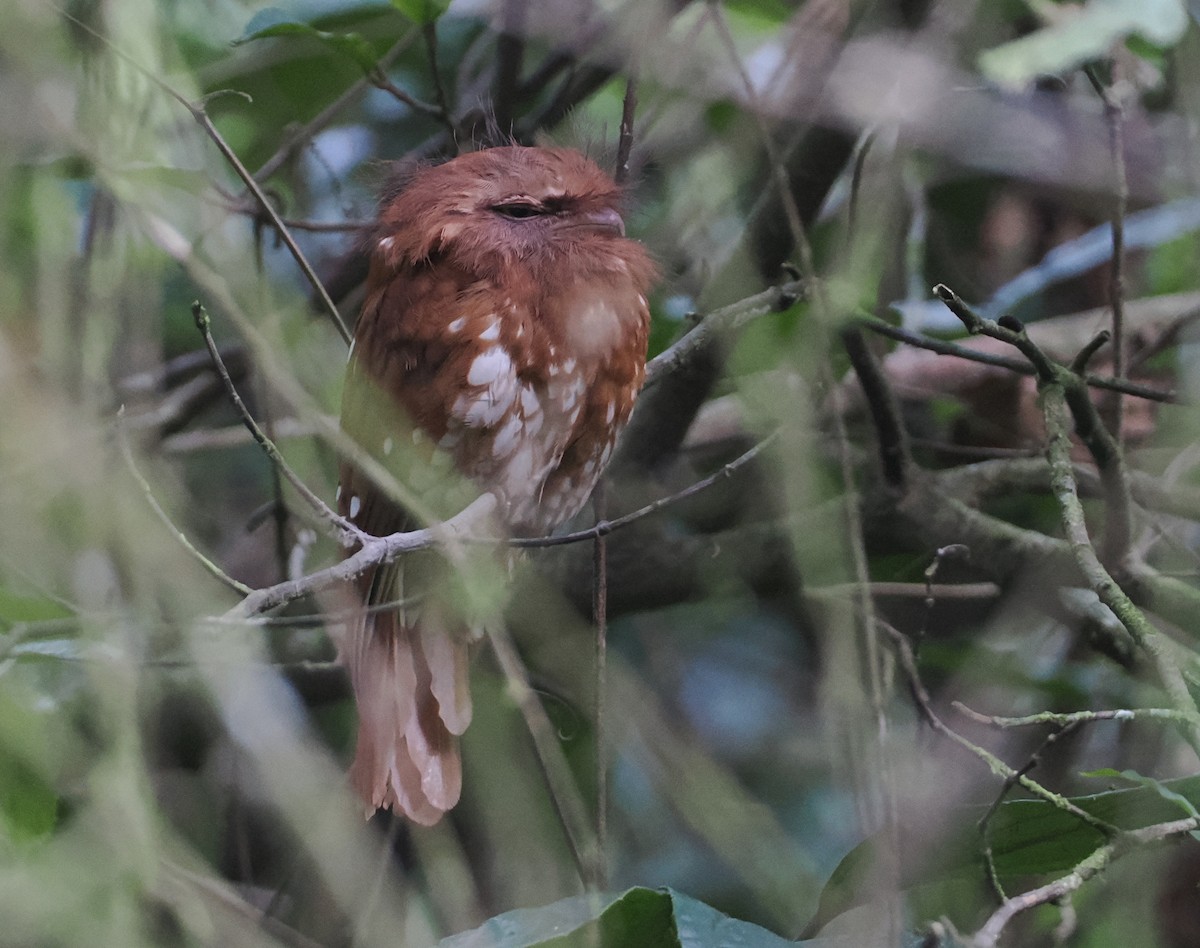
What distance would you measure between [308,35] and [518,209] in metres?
0.40

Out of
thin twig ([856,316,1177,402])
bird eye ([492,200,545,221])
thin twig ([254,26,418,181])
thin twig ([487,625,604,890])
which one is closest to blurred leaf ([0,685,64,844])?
thin twig ([487,625,604,890])

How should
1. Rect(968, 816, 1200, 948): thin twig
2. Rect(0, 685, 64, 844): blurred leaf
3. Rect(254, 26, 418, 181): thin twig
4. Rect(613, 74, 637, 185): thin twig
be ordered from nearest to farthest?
Rect(968, 816, 1200, 948): thin twig < Rect(0, 685, 64, 844): blurred leaf < Rect(613, 74, 637, 185): thin twig < Rect(254, 26, 418, 181): thin twig

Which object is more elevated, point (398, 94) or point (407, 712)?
point (398, 94)

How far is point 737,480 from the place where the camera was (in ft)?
7.77

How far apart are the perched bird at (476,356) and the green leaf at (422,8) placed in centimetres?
23

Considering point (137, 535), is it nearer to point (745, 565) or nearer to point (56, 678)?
point (56, 678)

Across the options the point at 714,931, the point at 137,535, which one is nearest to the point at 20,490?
the point at 137,535

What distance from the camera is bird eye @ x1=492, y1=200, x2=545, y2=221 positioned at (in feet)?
5.79

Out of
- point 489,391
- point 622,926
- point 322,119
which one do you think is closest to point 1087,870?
point 622,926

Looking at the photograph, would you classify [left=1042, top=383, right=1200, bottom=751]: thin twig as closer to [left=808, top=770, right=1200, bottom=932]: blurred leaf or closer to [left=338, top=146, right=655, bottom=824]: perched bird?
[left=808, top=770, right=1200, bottom=932]: blurred leaf

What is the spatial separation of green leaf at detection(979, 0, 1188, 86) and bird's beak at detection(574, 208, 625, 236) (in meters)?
0.56

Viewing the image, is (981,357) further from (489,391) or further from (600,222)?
(489,391)

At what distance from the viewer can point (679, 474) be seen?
2.35m

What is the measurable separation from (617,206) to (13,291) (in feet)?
2.82
